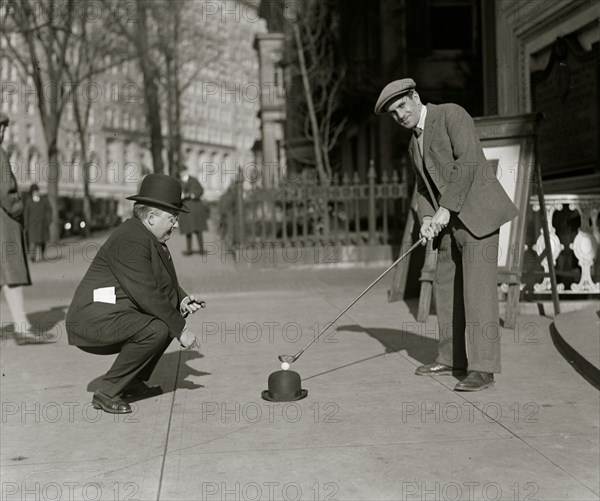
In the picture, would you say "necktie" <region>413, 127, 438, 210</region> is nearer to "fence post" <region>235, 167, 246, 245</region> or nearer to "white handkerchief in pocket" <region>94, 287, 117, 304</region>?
"white handkerchief in pocket" <region>94, 287, 117, 304</region>

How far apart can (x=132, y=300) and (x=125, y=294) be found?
0.06 meters

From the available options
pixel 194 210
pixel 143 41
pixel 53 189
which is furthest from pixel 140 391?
pixel 143 41

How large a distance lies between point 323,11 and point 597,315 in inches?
722

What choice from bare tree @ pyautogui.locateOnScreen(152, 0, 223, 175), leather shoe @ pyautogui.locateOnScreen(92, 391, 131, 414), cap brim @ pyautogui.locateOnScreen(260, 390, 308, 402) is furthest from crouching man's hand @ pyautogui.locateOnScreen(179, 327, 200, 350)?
bare tree @ pyautogui.locateOnScreen(152, 0, 223, 175)

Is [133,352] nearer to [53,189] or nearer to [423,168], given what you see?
[423,168]

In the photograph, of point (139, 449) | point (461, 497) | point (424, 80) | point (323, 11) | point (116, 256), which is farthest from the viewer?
point (323, 11)

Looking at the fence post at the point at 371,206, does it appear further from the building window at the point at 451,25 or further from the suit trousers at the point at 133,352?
the suit trousers at the point at 133,352

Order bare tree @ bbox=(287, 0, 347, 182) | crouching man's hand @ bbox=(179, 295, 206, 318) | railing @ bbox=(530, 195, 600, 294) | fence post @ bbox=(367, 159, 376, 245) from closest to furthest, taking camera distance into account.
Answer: crouching man's hand @ bbox=(179, 295, 206, 318) < railing @ bbox=(530, 195, 600, 294) < fence post @ bbox=(367, 159, 376, 245) < bare tree @ bbox=(287, 0, 347, 182)

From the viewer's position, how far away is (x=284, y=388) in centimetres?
524

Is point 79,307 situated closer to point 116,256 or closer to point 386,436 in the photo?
point 116,256

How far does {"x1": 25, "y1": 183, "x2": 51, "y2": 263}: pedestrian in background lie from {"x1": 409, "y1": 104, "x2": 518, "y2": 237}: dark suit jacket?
1627cm

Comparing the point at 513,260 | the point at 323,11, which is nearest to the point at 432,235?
the point at 513,260

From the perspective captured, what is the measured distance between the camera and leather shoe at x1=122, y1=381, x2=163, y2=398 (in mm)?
5457

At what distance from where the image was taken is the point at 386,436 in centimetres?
445
